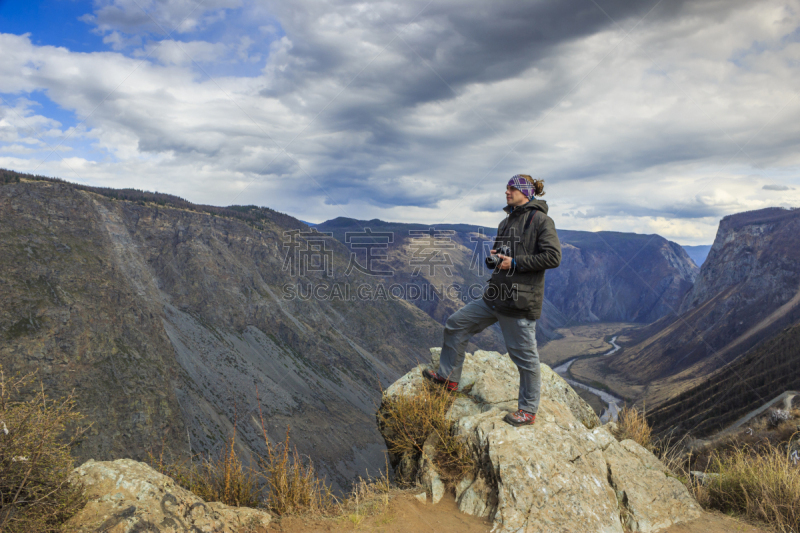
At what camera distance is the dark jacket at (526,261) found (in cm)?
437

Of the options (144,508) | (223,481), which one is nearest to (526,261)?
(223,481)

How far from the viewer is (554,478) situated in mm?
4059

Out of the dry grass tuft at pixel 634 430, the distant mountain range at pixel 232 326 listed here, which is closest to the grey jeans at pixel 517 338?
the distant mountain range at pixel 232 326

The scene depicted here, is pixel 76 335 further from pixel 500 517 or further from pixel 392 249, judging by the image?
pixel 392 249

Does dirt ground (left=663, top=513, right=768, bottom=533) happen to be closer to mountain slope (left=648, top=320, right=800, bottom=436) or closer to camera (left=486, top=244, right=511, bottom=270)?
camera (left=486, top=244, right=511, bottom=270)

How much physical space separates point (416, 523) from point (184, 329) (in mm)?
59320

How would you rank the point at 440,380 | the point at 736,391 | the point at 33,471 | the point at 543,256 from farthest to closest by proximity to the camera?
the point at 736,391 < the point at 440,380 < the point at 543,256 < the point at 33,471

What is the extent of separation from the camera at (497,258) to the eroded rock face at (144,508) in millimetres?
3491

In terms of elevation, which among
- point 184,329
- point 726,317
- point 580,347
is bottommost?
point 580,347

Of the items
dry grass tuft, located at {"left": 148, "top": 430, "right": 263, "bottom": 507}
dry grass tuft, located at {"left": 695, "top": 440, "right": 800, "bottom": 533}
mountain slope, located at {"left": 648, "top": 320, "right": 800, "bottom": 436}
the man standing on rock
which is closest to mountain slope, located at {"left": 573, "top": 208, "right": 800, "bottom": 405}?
mountain slope, located at {"left": 648, "top": 320, "right": 800, "bottom": 436}

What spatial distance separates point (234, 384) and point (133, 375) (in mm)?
16162

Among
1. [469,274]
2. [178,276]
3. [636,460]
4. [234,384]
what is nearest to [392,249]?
[469,274]

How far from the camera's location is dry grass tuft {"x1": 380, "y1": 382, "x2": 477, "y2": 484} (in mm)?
4488

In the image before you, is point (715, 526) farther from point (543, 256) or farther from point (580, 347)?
point (580, 347)
